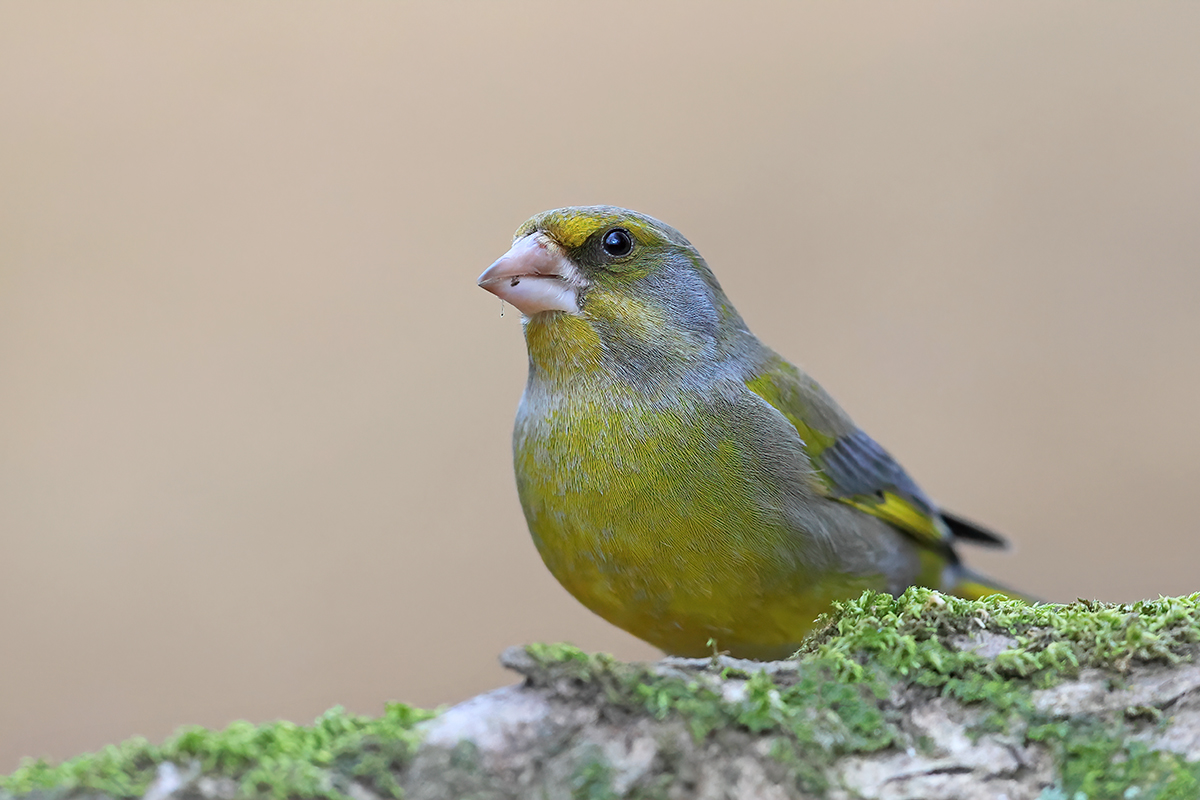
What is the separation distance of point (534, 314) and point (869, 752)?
1.54 metres

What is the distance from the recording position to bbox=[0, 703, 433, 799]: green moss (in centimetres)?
143

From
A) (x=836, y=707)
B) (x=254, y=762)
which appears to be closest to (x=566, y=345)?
(x=836, y=707)

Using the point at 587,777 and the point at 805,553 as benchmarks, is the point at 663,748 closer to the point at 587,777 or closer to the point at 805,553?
the point at 587,777

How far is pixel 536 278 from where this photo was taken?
2752 millimetres

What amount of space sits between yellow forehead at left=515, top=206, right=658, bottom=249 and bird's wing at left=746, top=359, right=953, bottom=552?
0.59 m

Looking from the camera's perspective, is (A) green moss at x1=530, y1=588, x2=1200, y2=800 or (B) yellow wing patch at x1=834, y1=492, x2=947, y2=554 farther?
(B) yellow wing patch at x1=834, y1=492, x2=947, y2=554

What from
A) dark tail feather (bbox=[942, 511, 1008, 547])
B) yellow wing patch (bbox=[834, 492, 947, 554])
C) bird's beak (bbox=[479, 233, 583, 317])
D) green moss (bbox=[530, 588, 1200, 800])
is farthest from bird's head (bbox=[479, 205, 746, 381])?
dark tail feather (bbox=[942, 511, 1008, 547])

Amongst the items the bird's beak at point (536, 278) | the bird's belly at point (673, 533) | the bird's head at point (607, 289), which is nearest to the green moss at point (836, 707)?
the bird's belly at point (673, 533)

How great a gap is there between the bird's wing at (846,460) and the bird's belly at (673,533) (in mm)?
372

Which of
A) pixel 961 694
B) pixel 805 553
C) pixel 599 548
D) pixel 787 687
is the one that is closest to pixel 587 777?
pixel 787 687

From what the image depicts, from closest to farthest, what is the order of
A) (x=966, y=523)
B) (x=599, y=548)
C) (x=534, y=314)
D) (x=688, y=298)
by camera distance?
(x=599, y=548)
(x=534, y=314)
(x=688, y=298)
(x=966, y=523)

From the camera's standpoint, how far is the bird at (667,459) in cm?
253

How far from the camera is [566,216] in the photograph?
2.84m

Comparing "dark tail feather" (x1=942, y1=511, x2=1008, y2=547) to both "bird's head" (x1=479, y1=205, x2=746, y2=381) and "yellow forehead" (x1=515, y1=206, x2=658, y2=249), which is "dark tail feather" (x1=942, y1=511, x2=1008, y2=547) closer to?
"bird's head" (x1=479, y1=205, x2=746, y2=381)
